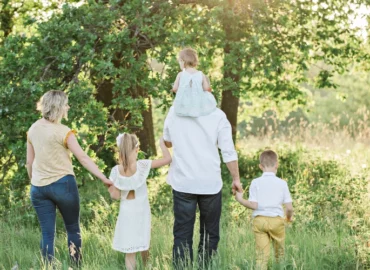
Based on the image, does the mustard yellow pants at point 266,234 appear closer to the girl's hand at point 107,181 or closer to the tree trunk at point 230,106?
the girl's hand at point 107,181

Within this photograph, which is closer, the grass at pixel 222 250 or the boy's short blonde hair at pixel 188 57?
the boy's short blonde hair at pixel 188 57

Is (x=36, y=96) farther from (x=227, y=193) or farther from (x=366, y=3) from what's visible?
(x=366, y=3)

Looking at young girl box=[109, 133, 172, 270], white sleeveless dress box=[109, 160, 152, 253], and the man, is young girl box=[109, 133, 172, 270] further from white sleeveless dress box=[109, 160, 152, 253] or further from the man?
the man

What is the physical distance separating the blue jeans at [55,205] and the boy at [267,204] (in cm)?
152

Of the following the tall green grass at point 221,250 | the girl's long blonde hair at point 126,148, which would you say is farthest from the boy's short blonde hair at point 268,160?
the girl's long blonde hair at point 126,148

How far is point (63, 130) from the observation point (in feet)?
17.6

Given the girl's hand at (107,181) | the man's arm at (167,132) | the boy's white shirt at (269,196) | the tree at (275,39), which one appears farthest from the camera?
the tree at (275,39)

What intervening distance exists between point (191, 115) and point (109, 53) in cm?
335

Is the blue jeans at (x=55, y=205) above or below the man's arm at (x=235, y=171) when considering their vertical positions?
below

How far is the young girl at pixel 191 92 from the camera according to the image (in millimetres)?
4988

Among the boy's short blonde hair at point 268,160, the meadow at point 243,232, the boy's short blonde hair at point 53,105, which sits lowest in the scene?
the meadow at point 243,232

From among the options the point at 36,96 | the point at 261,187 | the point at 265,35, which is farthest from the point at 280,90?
the point at 261,187

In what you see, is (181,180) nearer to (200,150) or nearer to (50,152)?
(200,150)

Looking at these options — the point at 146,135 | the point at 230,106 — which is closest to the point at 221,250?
the point at 146,135
